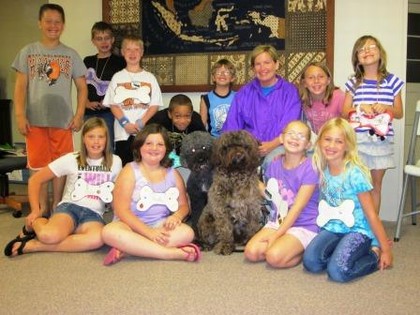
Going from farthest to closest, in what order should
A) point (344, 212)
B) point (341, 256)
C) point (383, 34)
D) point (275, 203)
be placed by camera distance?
point (383, 34) < point (275, 203) < point (344, 212) < point (341, 256)

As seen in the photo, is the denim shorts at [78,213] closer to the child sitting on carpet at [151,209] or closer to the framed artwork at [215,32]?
the child sitting on carpet at [151,209]

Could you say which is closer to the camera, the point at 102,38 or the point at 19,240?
the point at 19,240

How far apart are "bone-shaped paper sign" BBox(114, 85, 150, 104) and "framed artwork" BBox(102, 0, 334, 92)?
26.7 inches

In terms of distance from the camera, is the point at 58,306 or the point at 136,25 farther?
the point at 136,25

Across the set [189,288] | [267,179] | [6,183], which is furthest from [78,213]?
[6,183]

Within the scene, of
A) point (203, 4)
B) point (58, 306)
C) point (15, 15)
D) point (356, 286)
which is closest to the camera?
point (58, 306)

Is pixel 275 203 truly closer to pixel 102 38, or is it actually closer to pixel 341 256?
pixel 341 256

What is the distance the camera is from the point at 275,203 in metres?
2.74

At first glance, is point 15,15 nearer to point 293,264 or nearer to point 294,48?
point 294,48

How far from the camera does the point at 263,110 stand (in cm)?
318

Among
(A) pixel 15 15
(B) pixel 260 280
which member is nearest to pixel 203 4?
(B) pixel 260 280

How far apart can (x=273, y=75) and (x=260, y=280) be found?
1.46m

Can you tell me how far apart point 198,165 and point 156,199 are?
325 millimetres

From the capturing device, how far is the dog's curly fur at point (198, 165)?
9.39 feet
